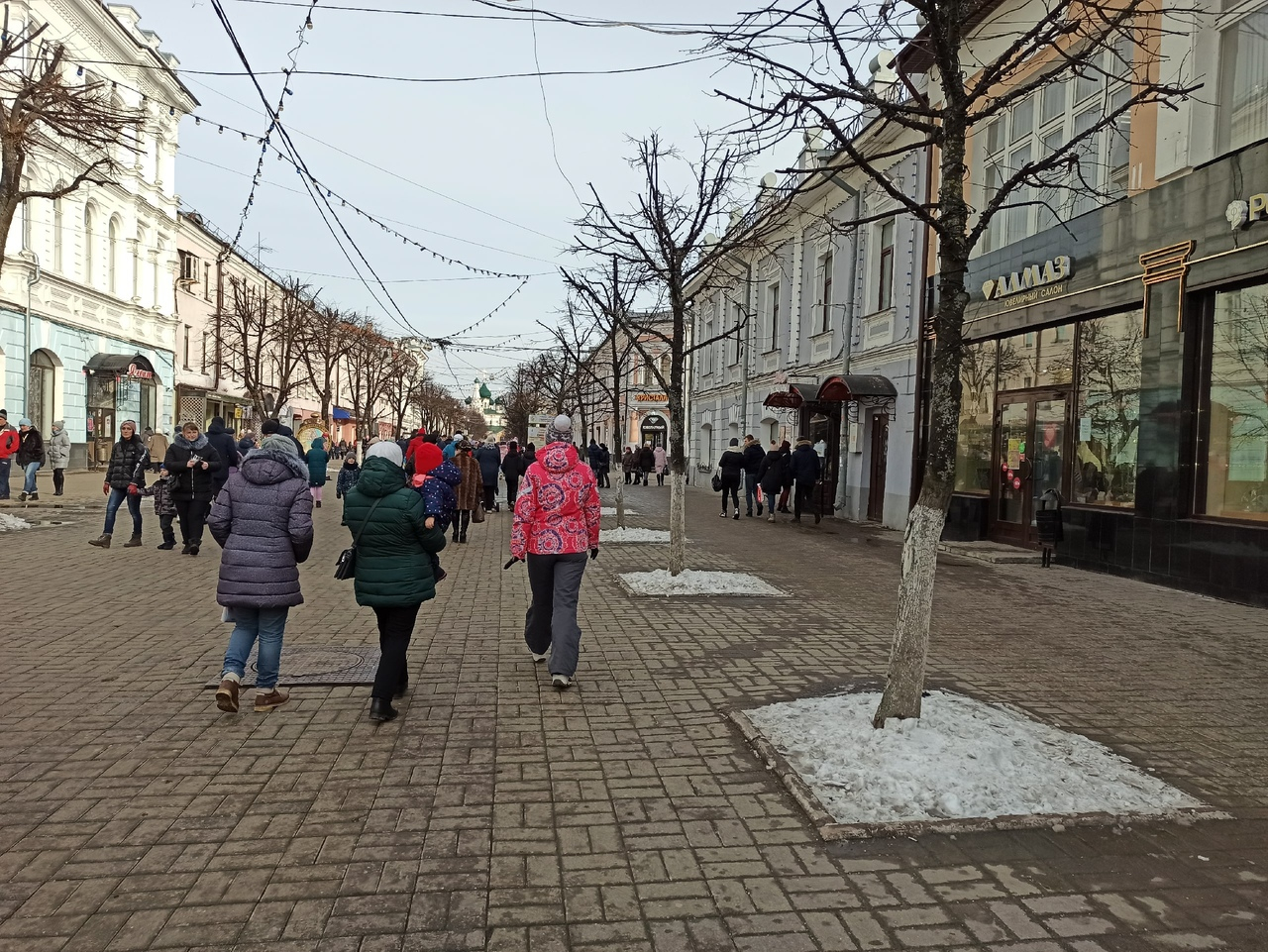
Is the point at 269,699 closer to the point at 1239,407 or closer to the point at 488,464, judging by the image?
the point at 1239,407

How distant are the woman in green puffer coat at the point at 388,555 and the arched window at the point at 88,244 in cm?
2905

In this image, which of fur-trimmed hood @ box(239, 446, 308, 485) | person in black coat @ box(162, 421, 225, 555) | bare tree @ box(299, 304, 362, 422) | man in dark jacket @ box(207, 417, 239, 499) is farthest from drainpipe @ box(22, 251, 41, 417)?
fur-trimmed hood @ box(239, 446, 308, 485)

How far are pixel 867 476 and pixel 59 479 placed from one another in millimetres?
17980

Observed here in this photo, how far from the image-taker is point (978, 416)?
49.6 feet

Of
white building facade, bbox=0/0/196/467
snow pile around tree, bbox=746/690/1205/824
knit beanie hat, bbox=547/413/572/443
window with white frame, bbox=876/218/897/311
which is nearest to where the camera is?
snow pile around tree, bbox=746/690/1205/824

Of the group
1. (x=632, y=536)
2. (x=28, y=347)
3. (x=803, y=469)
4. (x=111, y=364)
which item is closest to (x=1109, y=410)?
(x=632, y=536)

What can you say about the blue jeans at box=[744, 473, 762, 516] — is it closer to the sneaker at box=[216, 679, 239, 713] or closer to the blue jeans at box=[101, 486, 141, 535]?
the blue jeans at box=[101, 486, 141, 535]

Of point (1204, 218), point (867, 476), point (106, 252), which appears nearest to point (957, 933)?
point (1204, 218)

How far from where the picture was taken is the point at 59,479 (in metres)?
19.7

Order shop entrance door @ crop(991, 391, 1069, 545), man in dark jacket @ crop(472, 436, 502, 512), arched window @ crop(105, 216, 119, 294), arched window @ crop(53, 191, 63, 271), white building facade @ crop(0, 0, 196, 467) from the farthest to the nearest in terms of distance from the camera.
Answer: arched window @ crop(105, 216, 119, 294)
arched window @ crop(53, 191, 63, 271)
white building facade @ crop(0, 0, 196, 467)
man in dark jacket @ crop(472, 436, 502, 512)
shop entrance door @ crop(991, 391, 1069, 545)

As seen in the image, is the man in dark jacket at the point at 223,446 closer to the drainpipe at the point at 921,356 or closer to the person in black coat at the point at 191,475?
the person in black coat at the point at 191,475

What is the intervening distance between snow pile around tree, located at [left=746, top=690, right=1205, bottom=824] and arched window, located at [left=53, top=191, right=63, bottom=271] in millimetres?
29422

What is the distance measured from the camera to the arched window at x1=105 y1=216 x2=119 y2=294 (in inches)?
1197

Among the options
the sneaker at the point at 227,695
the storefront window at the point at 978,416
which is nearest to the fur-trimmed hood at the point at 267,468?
the sneaker at the point at 227,695
